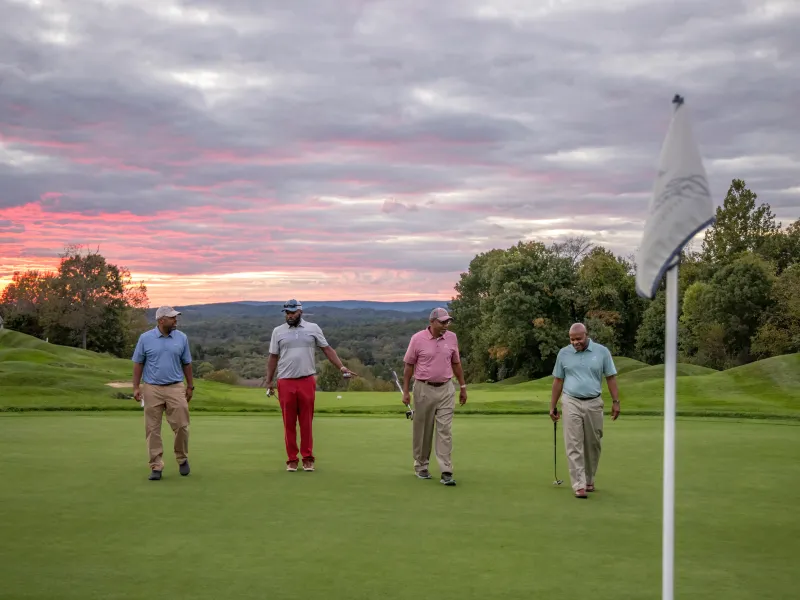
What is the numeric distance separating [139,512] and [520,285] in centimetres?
5766

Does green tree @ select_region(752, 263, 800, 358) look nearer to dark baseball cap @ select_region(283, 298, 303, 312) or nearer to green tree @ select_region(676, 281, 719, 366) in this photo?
green tree @ select_region(676, 281, 719, 366)

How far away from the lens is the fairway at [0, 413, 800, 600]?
23.2ft

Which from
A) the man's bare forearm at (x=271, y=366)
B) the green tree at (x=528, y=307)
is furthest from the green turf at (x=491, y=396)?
the green tree at (x=528, y=307)

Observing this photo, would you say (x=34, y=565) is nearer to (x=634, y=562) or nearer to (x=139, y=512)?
(x=139, y=512)

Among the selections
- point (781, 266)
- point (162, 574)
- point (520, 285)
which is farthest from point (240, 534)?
point (781, 266)

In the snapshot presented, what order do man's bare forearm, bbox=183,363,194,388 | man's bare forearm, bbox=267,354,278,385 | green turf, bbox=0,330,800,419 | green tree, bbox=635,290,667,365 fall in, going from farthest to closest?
green tree, bbox=635,290,667,365 < green turf, bbox=0,330,800,419 < man's bare forearm, bbox=267,354,278,385 < man's bare forearm, bbox=183,363,194,388

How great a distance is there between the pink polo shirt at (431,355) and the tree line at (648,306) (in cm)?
4886

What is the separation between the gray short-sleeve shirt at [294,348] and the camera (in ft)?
44.1

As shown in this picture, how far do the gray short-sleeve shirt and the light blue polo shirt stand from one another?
51.2 inches

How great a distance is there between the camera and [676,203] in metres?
5.59

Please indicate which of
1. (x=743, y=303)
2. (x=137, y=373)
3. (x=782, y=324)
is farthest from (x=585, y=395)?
(x=743, y=303)

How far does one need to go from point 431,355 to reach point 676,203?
24.3 ft

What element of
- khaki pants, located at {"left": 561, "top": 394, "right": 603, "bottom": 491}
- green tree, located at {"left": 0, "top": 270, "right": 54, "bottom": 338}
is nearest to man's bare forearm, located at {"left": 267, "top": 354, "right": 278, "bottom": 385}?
khaki pants, located at {"left": 561, "top": 394, "right": 603, "bottom": 491}

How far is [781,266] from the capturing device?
80062mm
